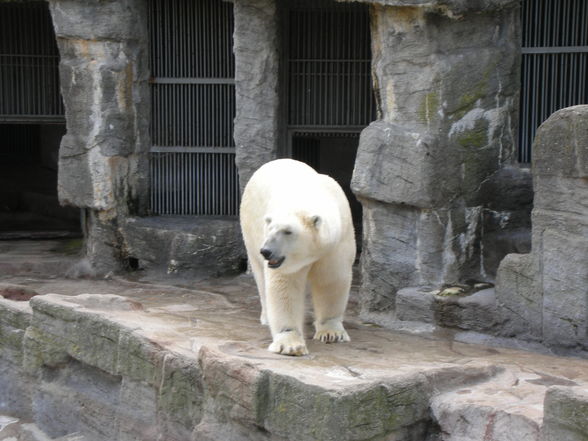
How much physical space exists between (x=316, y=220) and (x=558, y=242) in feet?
6.17

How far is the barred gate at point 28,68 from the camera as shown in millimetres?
11328

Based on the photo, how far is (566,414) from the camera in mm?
4820

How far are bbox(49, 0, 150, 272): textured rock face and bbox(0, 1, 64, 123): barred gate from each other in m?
1.29

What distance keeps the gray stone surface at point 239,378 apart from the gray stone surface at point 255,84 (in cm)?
141

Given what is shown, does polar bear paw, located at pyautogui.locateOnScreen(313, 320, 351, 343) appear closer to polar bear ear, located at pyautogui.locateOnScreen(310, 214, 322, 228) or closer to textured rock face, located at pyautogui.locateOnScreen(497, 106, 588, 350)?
polar bear ear, located at pyautogui.locateOnScreen(310, 214, 322, 228)

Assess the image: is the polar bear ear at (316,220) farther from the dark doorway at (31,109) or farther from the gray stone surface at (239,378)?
the dark doorway at (31,109)

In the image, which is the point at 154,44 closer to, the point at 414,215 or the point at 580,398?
the point at 414,215

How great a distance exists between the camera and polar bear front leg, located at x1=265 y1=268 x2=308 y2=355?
20.5 feet

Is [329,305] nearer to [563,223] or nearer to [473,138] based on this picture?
[563,223]

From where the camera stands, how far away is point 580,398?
4754 mm

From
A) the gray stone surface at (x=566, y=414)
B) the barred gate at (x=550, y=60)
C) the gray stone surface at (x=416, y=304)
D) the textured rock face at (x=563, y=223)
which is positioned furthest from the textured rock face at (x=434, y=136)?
the gray stone surface at (x=566, y=414)

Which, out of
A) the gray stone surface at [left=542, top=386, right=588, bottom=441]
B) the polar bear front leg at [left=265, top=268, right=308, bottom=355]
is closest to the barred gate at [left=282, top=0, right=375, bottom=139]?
the polar bear front leg at [left=265, top=268, right=308, bottom=355]

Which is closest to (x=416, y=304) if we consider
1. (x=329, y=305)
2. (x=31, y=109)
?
(x=329, y=305)

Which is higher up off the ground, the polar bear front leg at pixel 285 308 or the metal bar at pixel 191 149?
the metal bar at pixel 191 149
